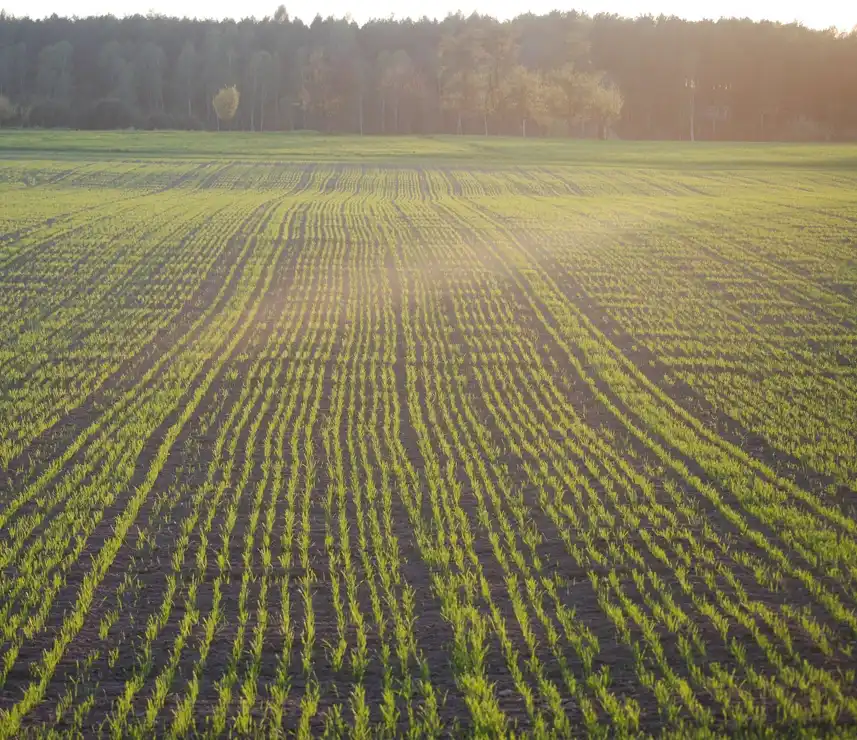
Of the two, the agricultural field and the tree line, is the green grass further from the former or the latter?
the agricultural field

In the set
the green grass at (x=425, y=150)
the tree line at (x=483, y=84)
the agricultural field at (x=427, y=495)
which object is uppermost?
the tree line at (x=483, y=84)

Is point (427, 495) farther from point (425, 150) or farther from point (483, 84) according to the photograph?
point (483, 84)

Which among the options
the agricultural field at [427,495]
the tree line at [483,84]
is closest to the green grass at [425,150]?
the tree line at [483,84]

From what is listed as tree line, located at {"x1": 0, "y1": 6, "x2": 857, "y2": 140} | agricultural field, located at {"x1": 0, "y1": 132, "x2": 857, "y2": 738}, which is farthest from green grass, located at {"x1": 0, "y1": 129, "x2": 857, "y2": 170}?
agricultural field, located at {"x1": 0, "y1": 132, "x2": 857, "y2": 738}

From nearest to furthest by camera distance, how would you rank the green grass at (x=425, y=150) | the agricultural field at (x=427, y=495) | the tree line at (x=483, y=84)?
the agricultural field at (x=427, y=495)
the green grass at (x=425, y=150)
the tree line at (x=483, y=84)

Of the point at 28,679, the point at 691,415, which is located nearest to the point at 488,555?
the point at 28,679

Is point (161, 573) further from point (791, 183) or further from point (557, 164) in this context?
point (557, 164)

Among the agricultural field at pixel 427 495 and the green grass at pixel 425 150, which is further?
the green grass at pixel 425 150

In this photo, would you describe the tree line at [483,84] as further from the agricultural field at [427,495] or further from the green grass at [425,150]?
the agricultural field at [427,495]

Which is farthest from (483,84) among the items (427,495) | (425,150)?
(427,495)
